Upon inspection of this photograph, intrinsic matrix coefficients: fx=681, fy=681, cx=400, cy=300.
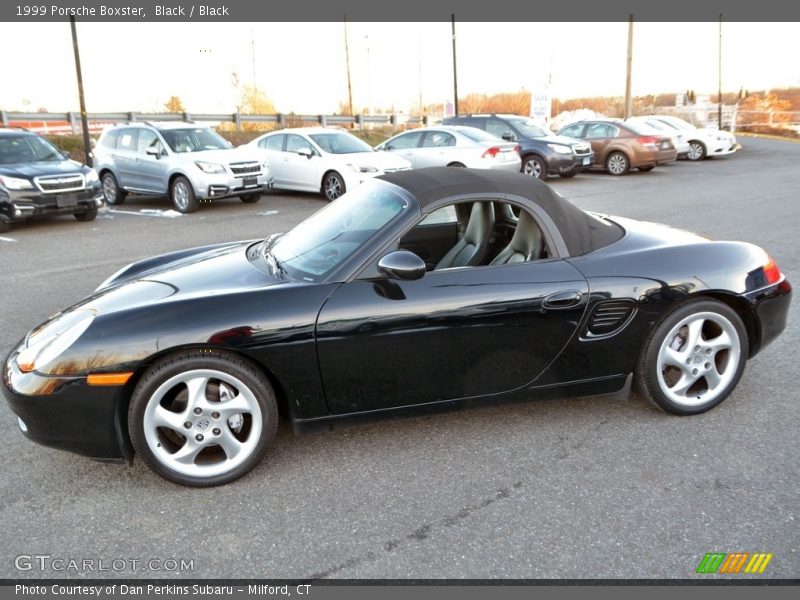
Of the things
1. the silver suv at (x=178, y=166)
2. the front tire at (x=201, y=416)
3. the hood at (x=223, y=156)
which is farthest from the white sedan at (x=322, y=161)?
the front tire at (x=201, y=416)

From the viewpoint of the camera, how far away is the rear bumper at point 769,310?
154 inches

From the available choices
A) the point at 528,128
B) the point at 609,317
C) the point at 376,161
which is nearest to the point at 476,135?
the point at 528,128

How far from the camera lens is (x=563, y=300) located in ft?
11.5

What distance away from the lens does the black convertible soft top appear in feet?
12.0

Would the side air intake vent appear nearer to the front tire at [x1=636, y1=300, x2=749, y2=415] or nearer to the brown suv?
the front tire at [x1=636, y1=300, x2=749, y2=415]

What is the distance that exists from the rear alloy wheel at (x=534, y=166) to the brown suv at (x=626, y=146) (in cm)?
287

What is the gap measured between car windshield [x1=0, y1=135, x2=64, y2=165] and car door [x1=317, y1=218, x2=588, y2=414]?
1036 cm

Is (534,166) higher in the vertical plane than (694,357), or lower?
higher

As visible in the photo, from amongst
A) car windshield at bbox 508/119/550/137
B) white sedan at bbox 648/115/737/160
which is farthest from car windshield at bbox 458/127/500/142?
white sedan at bbox 648/115/737/160

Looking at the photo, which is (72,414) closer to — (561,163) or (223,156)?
(223,156)

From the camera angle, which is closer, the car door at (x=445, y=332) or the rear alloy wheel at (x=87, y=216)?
the car door at (x=445, y=332)

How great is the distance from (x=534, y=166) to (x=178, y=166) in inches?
350

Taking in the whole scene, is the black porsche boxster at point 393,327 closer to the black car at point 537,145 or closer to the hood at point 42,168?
the hood at point 42,168
